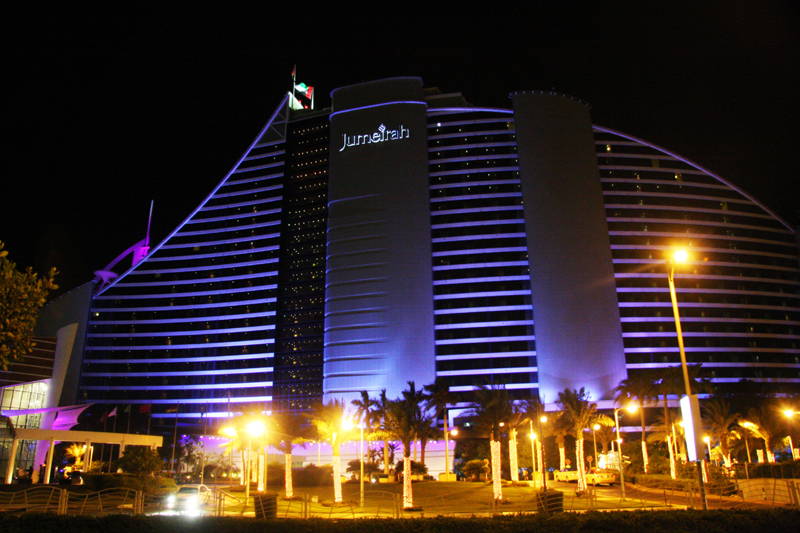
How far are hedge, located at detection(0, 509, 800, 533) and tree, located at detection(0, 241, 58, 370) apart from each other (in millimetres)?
5727

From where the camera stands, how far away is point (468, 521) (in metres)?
17.4

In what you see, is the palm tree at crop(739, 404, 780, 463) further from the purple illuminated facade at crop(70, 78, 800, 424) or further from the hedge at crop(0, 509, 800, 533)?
the hedge at crop(0, 509, 800, 533)

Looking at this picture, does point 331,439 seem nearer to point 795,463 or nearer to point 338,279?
point 795,463

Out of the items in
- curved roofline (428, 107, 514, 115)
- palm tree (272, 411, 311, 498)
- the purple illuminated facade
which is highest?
curved roofline (428, 107, 514, 115)

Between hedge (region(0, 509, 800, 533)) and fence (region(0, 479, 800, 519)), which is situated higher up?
hedge (region(0, 509, 800, 533))

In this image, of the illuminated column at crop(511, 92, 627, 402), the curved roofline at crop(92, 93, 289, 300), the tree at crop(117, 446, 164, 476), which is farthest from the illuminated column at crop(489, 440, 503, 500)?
the curved roofline at crop(92, 93, 289, 300)

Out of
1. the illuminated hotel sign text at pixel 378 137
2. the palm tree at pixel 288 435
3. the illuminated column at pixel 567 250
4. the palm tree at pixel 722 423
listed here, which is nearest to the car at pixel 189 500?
the palm tree at pixel 288 435

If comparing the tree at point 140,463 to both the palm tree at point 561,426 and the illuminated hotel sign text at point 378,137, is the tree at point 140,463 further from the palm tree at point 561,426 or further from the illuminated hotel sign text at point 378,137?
the illuminated hotel sign text at point 378,137

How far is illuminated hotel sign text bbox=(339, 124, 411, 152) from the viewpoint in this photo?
113 meters

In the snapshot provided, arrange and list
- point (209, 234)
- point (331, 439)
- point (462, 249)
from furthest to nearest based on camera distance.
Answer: point (209, 234) < point (462, 249) < point (331, 439)

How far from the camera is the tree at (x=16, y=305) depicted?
19641 mm

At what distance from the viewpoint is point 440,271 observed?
10656cm

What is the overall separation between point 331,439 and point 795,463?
111 feet

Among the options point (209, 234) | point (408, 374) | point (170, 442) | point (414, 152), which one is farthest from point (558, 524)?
point (209, 234)
